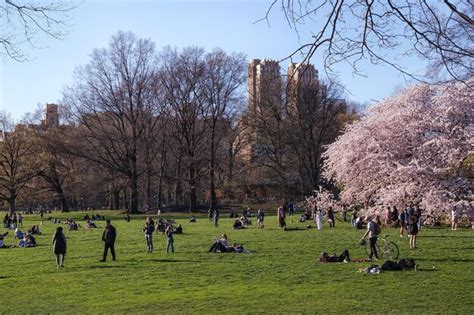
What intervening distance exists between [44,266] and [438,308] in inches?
560

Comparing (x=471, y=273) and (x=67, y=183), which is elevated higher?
(x=67, y=183)

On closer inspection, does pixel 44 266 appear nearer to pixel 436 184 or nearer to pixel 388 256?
pixel 388 256

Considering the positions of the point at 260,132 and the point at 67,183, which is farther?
the point at 67,183

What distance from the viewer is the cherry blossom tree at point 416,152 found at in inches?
1216

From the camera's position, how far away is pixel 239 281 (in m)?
16.2

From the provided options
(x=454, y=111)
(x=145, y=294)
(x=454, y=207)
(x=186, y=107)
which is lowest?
(x=145, y=294)

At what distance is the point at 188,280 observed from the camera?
16734 mm

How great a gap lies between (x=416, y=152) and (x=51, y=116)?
45063 millimetres

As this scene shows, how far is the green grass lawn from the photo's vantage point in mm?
12812

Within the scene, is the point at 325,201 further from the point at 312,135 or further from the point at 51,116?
the point at 51,116

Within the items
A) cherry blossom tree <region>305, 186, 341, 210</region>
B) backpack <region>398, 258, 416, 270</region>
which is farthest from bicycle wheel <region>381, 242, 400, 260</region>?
cherry blossom tree <region>305, 186, 341, 210</region>

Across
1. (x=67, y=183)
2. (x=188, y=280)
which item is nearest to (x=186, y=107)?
(x=67, y=183)

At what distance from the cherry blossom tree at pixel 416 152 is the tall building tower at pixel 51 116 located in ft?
125

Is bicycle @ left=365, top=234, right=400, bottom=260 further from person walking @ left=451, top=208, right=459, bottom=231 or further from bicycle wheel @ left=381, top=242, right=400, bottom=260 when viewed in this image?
person walking @ left=451, top=208, right=459, bottom=231
